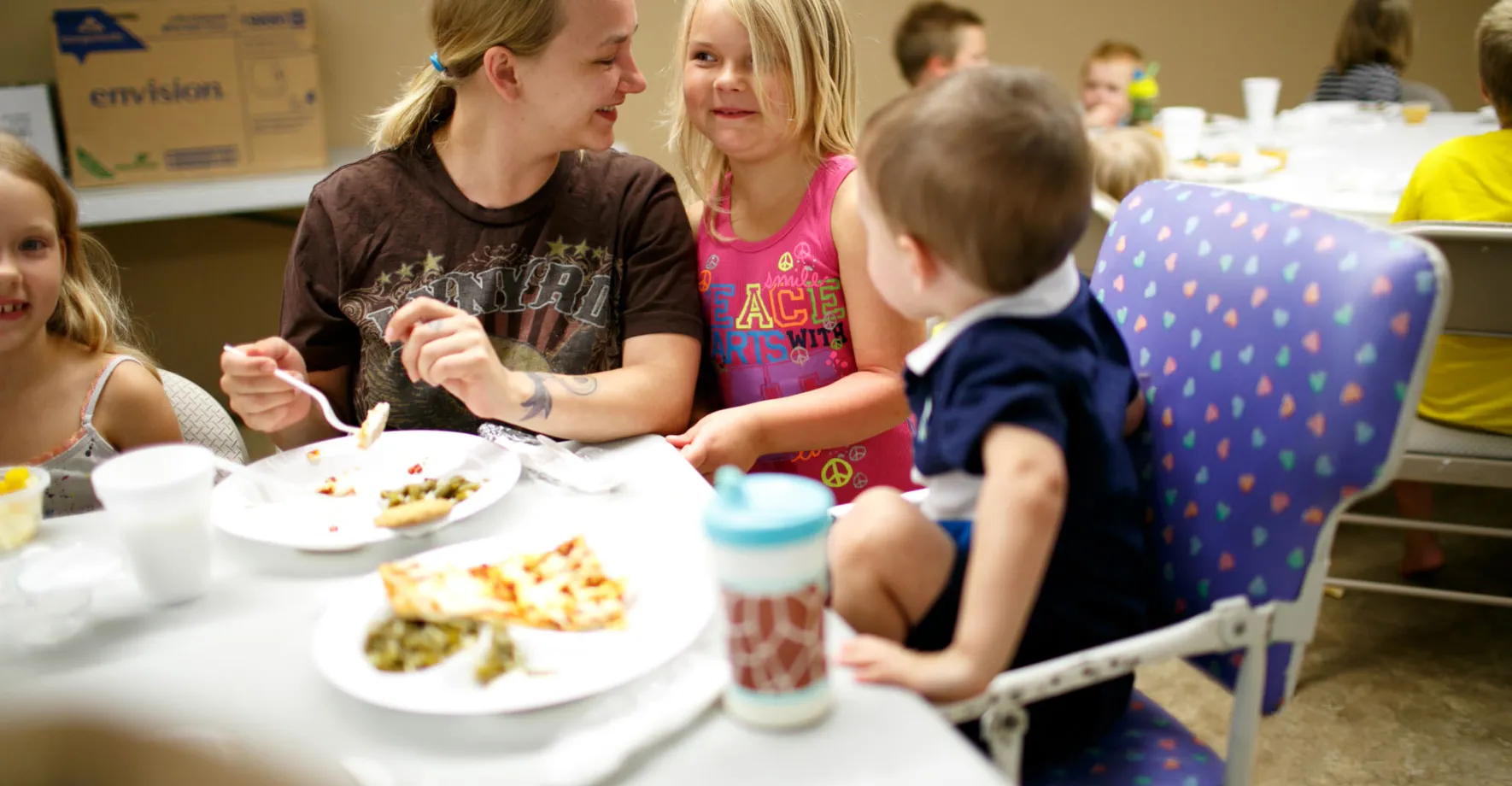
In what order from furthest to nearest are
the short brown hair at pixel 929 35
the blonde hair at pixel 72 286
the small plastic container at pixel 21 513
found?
the short brown hair at pixel 929 35 → the blonde hair at pixel 72 286 → the small plastic container at pixel 21 513

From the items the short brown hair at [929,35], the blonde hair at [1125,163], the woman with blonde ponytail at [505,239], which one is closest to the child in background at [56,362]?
the woman with blonde ponytail at [505,239]

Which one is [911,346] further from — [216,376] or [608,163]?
[216,376]

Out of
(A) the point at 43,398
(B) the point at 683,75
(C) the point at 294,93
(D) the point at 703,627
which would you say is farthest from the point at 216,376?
(D) the point at 703,627

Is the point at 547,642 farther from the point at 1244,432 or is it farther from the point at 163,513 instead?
the point at 1244,432

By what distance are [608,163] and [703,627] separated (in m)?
0.91

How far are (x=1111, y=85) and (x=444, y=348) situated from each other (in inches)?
121

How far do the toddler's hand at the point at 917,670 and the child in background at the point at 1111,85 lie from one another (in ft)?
10.3

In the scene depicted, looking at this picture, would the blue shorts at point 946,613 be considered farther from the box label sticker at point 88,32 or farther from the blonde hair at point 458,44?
the box label sticker at point 88,32

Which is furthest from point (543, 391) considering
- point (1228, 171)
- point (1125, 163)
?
point (1228, 171)

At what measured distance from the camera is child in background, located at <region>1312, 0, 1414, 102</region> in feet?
12.0

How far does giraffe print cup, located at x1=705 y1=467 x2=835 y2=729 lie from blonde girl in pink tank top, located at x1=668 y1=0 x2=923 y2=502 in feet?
2.21

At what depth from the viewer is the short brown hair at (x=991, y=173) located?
805mm

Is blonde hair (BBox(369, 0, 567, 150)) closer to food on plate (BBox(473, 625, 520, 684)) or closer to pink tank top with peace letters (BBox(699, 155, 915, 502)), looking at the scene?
pink tank top with peace letters (BBox(699, 155, 915, 502))

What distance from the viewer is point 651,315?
1.44m
